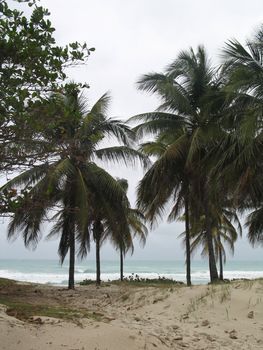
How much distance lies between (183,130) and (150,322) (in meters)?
10.5

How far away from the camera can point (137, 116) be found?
18453 millimetres

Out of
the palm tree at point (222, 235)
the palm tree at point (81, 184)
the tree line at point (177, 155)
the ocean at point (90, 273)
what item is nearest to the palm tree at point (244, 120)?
the tree line at point (177, 155)

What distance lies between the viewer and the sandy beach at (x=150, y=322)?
6.51 metres

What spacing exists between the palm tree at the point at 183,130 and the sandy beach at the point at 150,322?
5.29 meters

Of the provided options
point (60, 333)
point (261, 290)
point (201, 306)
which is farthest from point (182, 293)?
point (60, 333)

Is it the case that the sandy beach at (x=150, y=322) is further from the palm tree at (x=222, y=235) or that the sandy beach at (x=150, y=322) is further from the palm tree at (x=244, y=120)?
the palm tree at (x=222, y=235)

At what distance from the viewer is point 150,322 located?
9.51 meters

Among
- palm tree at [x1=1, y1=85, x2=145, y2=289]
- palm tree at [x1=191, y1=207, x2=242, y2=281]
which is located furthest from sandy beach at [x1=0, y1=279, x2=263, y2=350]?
palm tree at [x1=191, y1=207, x2=242, y2=281]

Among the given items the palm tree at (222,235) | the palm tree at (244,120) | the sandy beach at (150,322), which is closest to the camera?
the sandy beach at (150,322)

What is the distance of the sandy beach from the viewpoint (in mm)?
6512

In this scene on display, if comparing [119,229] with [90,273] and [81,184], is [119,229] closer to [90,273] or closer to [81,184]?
[81,184]

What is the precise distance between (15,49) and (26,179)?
11286mm

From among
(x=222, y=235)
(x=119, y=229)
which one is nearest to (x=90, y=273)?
(x=222, y=235)

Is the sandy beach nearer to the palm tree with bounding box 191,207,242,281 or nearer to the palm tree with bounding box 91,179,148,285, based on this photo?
the palm tree with bounding box 91,179,148,285
